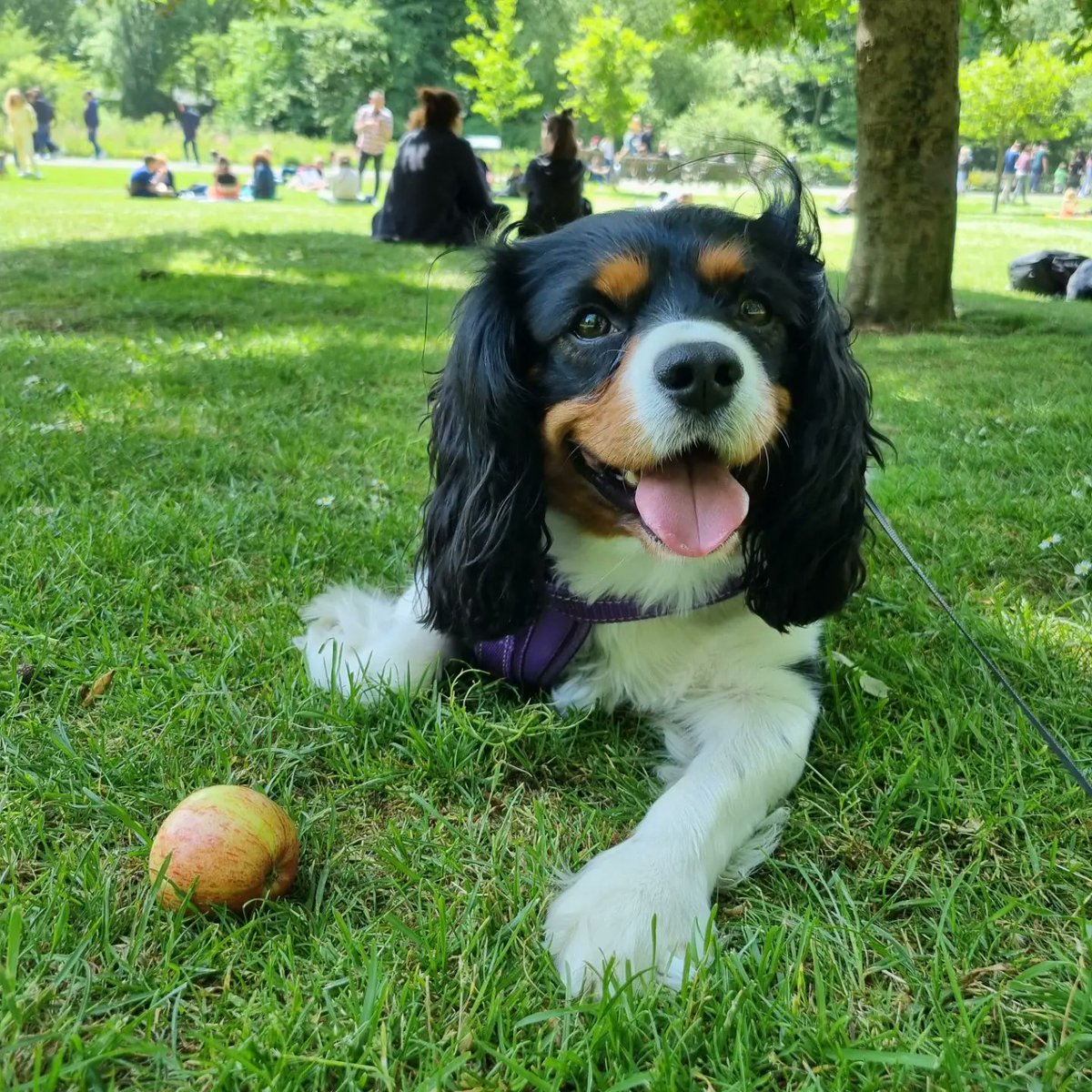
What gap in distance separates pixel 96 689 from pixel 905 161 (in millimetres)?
7119

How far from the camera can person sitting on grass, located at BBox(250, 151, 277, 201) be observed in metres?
22.5

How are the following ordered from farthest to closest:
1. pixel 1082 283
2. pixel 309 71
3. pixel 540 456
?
pixel 309 71, pixel 1082 283, pixel 540 456

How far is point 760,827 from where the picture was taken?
194 cm

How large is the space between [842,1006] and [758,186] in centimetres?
200

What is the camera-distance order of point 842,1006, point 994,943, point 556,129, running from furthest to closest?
point 556,129 < point 994,943 < point 842,1006

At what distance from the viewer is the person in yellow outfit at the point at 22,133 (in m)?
22.7

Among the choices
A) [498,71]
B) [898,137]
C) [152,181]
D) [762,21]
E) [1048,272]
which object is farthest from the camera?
[498,71]

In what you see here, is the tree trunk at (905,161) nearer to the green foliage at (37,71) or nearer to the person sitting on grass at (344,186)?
the person sitting on grass at (344,186)

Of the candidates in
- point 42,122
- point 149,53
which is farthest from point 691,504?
point 149,53

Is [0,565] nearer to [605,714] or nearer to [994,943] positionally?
[605,714]

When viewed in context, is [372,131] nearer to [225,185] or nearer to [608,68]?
[225,185]

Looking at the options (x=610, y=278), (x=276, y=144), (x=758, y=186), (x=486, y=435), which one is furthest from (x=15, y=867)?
(x=276, y=144)

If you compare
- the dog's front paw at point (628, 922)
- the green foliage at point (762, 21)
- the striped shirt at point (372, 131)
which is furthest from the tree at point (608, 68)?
the dog's front paw at point (628, 922)

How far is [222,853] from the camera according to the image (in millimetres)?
1588
